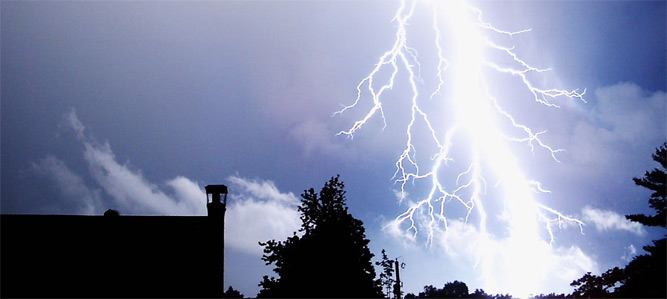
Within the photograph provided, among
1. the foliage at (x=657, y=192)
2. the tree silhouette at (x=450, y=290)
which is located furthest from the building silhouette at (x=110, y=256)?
the tree silhouette at (x=450, y=290)

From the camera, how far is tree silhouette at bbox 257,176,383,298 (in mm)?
9805

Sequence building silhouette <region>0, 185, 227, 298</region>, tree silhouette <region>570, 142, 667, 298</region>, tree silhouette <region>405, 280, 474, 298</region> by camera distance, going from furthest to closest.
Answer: tree silhouette <region>405, 280, 474, 298</region>, tree silhouette <region>570, 142, 667, 298</region>, building silhouette <region>0, 185, 227, 298</region>

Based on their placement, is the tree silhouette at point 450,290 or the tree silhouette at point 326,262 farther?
the tree silhouette at point 450,290

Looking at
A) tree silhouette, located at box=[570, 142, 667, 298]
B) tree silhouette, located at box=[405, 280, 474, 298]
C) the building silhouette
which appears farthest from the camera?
tree silhouette, located at box=[405, 280, 474, 298]

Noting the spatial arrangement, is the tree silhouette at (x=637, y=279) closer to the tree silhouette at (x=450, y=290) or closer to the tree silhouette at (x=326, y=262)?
the tree silhouette at (x=326, y=262)

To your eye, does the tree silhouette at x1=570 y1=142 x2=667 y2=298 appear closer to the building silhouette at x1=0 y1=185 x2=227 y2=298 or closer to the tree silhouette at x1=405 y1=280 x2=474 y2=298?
the building silhouette at x1=0 y1=185 x2=227 y2=298

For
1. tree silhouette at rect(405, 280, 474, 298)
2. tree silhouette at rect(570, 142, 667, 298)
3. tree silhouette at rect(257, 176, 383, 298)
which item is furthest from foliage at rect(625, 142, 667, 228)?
tree silhouette at rect(405, 280, 474, 298)

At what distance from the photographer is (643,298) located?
12.1 m

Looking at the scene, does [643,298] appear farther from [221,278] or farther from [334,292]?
[221,278]

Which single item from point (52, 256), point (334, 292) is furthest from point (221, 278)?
point (52, 256)

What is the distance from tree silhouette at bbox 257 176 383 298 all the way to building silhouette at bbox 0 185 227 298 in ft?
5.78

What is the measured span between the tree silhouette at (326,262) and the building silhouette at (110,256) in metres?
1.76

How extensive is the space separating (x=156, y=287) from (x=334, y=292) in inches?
186

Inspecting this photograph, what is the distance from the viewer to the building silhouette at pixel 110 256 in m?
8.83
